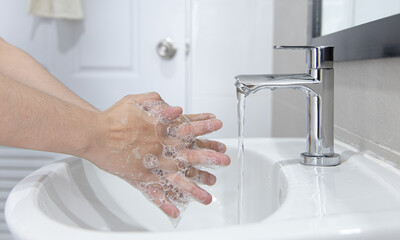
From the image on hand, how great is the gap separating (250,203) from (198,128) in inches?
7.3

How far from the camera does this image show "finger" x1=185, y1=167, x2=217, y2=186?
625 mm

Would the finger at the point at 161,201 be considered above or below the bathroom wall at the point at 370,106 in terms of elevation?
below

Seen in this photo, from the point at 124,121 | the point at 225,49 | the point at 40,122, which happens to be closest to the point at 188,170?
the point at 124,121

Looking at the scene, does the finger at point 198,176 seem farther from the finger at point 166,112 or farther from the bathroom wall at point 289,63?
the bathroom wall at point 289,63

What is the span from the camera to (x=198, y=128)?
62 cm

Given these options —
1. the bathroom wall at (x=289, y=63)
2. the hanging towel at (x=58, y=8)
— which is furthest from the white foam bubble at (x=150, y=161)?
the hanging towel at (x=58, y=8)

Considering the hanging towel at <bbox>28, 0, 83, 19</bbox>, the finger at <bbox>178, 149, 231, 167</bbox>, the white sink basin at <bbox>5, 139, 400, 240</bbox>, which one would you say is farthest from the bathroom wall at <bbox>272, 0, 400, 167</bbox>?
the hanging towel at <bbox>28, 0, 83, 19</bbox>

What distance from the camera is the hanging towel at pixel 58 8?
137cm

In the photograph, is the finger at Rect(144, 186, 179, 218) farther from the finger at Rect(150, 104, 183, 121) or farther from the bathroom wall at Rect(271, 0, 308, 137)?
the bathroom wall at Rect(271, 0, 308, 137)

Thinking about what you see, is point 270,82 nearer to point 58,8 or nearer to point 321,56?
point 321,56

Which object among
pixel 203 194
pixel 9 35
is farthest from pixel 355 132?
pixel 9 35

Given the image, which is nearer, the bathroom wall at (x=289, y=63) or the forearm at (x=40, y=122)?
the forearm at (x=40, y=122)

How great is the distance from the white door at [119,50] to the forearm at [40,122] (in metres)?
0.91

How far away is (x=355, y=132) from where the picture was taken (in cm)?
65
